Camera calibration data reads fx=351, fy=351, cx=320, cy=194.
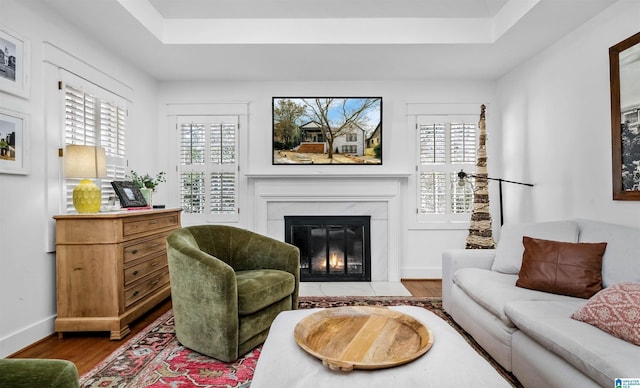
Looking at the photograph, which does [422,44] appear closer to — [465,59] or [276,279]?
[465,59]

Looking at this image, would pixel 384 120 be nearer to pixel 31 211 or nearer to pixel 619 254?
pixel 619 254

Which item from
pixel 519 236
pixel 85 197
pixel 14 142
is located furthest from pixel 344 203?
pixel 14 142

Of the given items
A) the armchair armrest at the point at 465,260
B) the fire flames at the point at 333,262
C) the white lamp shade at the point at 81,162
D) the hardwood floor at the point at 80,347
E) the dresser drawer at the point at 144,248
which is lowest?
the hardwood floor at the point at 80,347

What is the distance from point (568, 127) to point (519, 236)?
1.17 metres

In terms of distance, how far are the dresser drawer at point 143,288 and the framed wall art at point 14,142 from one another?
3.74 feet

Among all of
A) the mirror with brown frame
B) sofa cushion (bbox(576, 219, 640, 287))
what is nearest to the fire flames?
sofa cushion (bbox(576, 219, 640, 287))

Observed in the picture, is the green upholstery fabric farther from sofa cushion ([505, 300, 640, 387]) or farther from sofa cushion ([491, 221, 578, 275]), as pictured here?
sofa cushion ([491, 221, 578, 275])

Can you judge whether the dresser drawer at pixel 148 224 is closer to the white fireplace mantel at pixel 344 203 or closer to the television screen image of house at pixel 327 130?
the white fireplace mantel at pixel 344 203

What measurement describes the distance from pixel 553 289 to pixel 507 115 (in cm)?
267

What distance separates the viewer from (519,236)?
9.09ft

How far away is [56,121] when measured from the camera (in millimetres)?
2771

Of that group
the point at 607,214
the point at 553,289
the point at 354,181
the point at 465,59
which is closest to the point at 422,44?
the point at 465,59

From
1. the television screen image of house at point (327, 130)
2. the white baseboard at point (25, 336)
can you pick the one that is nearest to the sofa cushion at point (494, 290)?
the television screen image of house at point (327, 130)

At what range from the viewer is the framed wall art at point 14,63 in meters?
2.32
